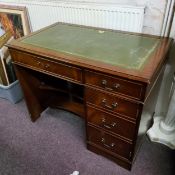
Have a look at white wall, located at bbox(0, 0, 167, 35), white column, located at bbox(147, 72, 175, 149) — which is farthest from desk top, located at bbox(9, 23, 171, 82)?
white column, located at bbox(147, 72, 175, 149)

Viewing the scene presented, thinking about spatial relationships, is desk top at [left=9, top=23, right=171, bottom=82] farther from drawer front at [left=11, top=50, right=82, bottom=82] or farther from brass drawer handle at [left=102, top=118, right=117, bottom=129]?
brass drawer handle at [left=102, top=118, right=117, bottom=129]

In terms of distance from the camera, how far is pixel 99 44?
1215mm

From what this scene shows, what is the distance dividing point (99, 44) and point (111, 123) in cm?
50

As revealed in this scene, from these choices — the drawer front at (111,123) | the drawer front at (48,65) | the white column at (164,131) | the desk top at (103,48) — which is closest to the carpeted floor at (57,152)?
the white column at (164,131)

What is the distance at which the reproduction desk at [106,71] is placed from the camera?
96cm

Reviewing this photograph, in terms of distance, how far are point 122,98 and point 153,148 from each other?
2.33 feet

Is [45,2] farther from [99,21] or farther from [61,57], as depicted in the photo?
[61,57]

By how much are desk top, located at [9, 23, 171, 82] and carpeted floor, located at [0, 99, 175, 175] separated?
763 millimetres

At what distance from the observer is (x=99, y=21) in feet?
4.91

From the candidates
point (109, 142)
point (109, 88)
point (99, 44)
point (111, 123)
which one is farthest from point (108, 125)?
point (99, 44)

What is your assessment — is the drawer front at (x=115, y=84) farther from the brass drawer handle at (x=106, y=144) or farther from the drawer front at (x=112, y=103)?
the brass drawer handle at (x=106, y=144)

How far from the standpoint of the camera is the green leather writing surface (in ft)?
3.41

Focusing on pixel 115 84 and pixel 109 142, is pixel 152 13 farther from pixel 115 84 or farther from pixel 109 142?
pixel 109 142

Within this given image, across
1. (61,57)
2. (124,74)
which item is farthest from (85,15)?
(124,74)
